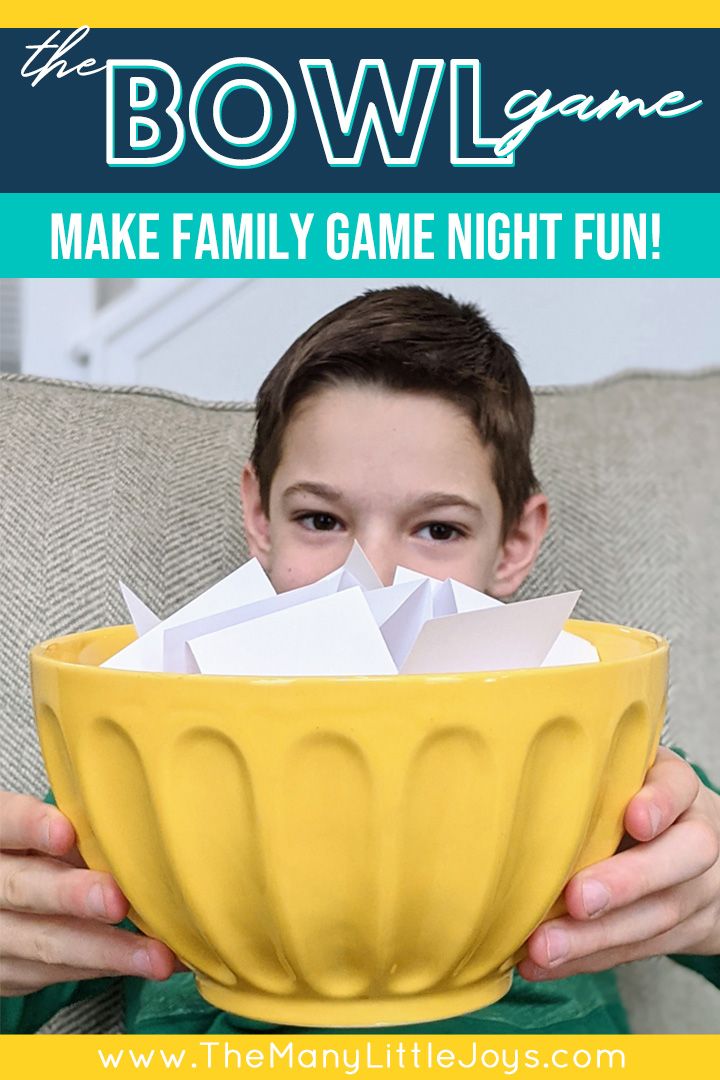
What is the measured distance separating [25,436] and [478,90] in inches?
17.3

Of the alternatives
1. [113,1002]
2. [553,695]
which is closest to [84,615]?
[113,1002]

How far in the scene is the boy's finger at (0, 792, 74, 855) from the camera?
0.43m

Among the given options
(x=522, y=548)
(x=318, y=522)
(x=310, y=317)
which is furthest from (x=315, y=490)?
(x=310, y=317)

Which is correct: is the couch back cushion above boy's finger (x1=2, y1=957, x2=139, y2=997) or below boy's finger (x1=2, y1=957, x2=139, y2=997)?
above

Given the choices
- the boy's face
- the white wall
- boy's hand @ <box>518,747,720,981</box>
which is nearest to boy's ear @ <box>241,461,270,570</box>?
the boy's face

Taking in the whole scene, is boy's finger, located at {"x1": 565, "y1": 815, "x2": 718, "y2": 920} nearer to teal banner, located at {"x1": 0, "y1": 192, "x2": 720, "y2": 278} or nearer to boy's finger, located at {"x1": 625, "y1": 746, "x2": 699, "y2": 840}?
boy's finger, located at {"x1": 625, "y1": 746, "x2": 699, "y2": 840}

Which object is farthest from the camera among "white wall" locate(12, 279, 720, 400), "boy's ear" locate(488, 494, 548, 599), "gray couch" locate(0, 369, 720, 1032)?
"white wall" locate(12, 279, 720, 400)

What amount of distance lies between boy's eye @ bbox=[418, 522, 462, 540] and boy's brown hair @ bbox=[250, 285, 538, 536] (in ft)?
0.20

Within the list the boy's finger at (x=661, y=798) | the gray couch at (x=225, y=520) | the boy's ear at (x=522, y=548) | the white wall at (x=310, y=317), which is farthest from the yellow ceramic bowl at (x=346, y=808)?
the white wall at (x=310, y=317)

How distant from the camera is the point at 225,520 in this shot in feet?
2.89

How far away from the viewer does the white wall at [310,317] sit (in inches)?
48.7

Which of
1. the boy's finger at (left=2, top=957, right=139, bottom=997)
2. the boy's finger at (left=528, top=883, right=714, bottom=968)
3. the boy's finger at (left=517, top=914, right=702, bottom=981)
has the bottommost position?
the boy's finger at (left=2, top=957, right=139, bottom=997)

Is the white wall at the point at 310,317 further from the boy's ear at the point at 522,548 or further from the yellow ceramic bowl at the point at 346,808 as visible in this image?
the yellow ceramic bowl at the point at 346,808
